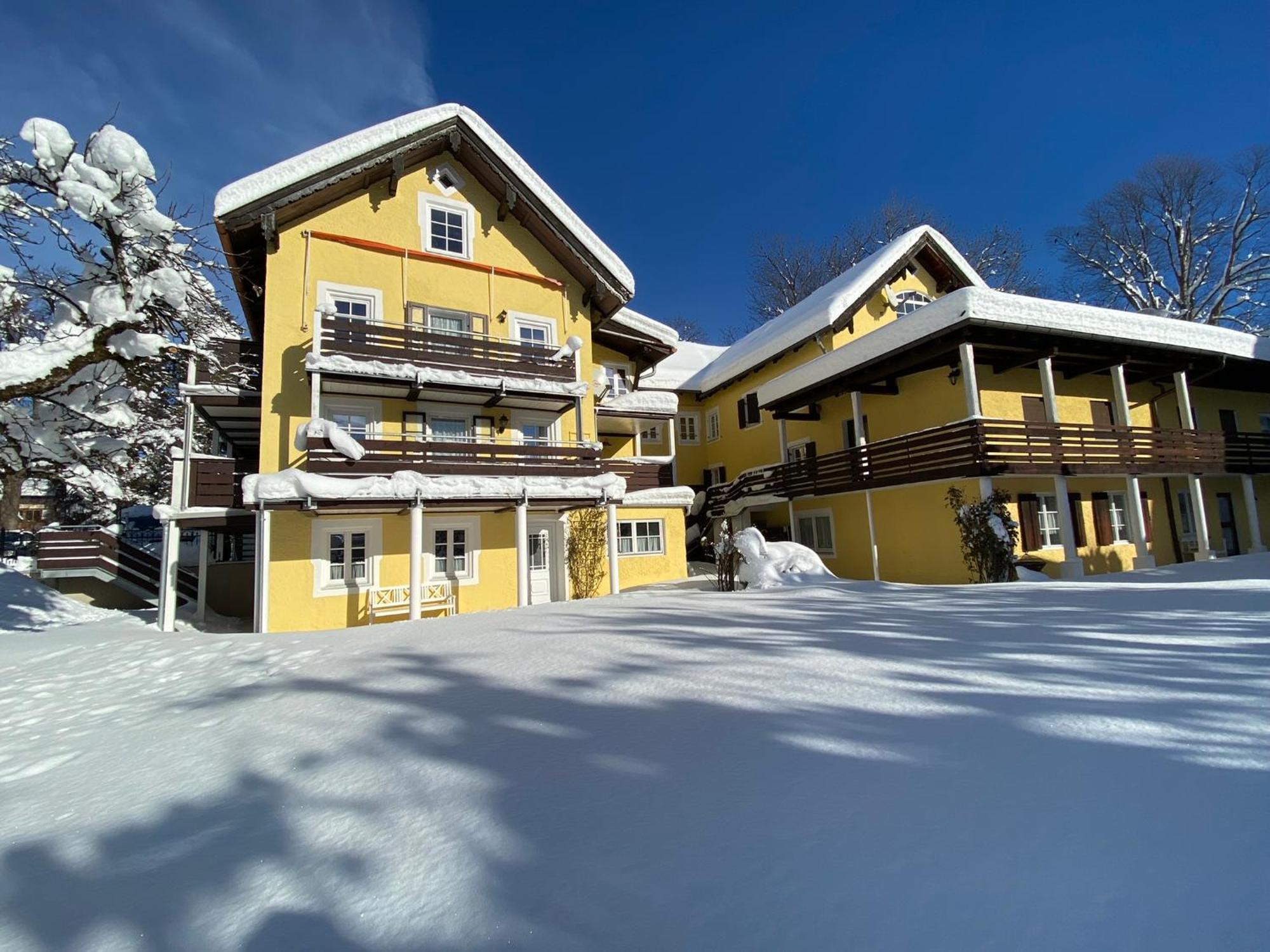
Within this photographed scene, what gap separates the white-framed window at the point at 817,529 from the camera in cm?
1920

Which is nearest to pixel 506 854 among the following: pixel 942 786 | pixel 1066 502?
pixel 942 786

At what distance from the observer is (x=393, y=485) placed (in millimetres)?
12812

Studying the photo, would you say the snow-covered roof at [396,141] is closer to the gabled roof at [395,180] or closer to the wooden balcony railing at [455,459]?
the gabled roof at [395,180]

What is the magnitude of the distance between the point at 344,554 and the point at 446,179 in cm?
1073

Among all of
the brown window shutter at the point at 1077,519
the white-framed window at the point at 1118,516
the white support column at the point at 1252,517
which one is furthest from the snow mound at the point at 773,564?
the white support column at the point at 1252,517

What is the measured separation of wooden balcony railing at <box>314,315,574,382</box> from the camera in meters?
13.5

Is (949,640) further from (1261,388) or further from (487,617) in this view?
(1261,388)

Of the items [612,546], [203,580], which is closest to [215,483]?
[203,580]

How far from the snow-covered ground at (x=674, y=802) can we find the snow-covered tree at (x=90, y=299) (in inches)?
173

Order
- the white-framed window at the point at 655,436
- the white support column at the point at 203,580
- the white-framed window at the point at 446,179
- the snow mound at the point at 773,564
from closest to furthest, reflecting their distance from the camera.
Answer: the snow mound at the point at 773,564 < the white support column at the point at 203,580 < the white-framed window at the point at 446,179 < the white-framed window at the point at 655,436

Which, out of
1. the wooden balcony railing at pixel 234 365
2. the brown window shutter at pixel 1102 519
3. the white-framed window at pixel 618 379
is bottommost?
the brown window shutter at pixel 1102 519

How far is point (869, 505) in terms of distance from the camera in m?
16.9

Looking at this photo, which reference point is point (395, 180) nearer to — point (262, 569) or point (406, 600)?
point (262, 569)

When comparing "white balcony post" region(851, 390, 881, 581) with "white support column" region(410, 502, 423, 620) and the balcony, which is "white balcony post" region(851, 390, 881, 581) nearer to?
the balcony
